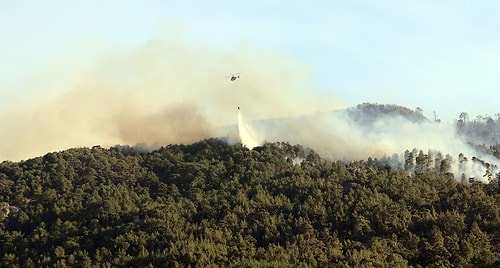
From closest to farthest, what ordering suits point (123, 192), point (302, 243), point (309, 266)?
point (309, 266) < point (302, 243) < point (123, 192)

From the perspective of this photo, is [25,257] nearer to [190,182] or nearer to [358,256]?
[190,182]

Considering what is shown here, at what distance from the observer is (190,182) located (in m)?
198

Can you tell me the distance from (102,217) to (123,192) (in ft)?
75.6

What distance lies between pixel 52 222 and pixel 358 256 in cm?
8313

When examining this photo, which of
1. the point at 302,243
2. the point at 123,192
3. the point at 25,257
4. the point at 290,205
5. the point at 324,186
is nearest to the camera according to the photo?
the point at 302,243

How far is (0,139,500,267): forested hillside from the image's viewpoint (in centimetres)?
13250

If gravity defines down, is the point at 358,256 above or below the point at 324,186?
below

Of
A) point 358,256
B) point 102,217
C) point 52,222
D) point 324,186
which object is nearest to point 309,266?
point 358,256

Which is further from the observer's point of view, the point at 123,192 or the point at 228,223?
the point at 123,192

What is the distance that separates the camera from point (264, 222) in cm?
15338

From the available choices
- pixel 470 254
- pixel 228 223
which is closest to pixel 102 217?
pixel 228 223

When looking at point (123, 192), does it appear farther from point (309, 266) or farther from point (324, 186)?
point (309, 266)

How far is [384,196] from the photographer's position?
165 metres

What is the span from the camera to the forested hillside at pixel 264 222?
435ft
